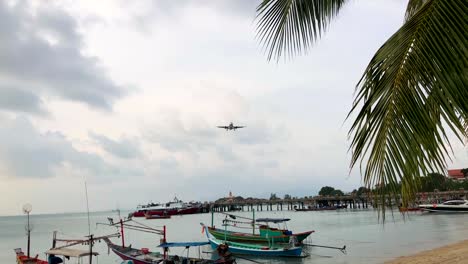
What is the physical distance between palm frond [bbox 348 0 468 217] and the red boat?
345ft

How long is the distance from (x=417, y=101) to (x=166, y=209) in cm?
A: 10821

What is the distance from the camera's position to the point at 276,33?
411 cm

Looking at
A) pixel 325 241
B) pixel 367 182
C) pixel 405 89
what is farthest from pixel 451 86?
pixel 325 241

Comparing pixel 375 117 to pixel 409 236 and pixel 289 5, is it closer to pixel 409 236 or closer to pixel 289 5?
pixel 289 5

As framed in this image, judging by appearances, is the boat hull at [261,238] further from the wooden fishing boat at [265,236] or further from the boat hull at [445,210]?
the boat hull at [445,210]

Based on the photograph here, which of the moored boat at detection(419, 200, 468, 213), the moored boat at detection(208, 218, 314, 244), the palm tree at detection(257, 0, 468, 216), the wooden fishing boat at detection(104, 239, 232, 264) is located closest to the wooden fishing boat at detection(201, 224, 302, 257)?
the moored boat at detection(208, 218, 314, 244)

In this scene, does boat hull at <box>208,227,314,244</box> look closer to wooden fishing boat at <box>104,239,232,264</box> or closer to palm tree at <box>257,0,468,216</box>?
wooden fishing boat at <box>104,239,232,264</box>

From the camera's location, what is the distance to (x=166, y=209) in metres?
107

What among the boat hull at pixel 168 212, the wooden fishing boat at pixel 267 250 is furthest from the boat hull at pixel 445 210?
the boat hull at pixel 168 212

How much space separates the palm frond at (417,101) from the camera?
8.51 ft

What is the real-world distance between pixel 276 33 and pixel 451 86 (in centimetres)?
191

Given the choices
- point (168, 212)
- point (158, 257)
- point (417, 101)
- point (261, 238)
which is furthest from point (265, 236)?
point (168, 212)

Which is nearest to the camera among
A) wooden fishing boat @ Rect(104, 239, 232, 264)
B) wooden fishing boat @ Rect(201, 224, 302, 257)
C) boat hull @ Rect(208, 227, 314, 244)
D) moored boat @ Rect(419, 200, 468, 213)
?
wooden fishing boat @ Rect(104, 239, 232, 264)

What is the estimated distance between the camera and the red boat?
Answer: 106m
